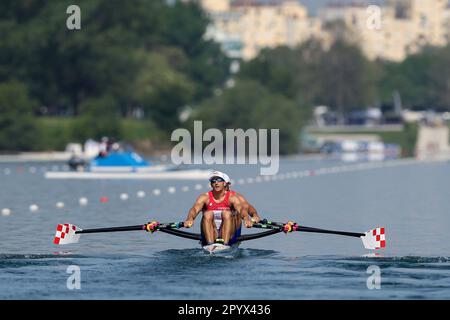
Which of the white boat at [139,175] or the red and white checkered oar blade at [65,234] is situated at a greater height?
the red and white checkered oar blade at [65,234]

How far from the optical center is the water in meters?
28.9

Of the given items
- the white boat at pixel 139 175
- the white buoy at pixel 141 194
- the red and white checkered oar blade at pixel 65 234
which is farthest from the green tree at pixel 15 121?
the red and white checkered oar blade at pixel 65 234

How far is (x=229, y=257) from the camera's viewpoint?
110ft

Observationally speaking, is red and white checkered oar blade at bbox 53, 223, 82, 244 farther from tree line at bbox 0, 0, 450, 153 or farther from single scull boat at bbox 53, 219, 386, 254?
tree line at bbox 0, 0, 450, 153

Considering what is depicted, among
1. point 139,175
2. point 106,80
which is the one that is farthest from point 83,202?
point 106,80

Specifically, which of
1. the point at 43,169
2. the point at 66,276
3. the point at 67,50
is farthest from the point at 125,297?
the point at 67,50

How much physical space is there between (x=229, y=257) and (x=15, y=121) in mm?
101098

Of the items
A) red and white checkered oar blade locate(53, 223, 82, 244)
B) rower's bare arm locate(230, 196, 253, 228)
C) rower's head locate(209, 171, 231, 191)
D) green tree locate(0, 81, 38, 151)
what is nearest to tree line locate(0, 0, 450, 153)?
green tree locate(0, 81, 38, 151)

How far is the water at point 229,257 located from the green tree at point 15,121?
67034mm

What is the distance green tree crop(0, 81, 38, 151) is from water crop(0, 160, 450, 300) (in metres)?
67.0

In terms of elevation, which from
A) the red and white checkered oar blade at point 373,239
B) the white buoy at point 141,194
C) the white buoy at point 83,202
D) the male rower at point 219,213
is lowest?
the white buoy at point 141,194

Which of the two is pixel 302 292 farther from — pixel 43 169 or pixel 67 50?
pixel 67 50

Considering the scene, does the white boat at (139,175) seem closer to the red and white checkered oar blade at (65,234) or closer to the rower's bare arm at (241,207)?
the red and white checkered oar blade at (65,234)

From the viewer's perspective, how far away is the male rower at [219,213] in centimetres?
3356
